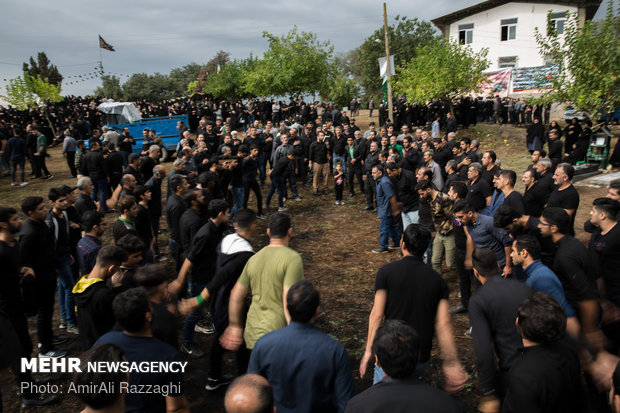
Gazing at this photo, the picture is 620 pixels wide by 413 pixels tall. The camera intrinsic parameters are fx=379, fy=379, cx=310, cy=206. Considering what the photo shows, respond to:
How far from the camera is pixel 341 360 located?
2.48 meters

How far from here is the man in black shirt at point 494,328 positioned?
2.98 m

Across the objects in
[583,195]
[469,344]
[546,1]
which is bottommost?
[469,344]

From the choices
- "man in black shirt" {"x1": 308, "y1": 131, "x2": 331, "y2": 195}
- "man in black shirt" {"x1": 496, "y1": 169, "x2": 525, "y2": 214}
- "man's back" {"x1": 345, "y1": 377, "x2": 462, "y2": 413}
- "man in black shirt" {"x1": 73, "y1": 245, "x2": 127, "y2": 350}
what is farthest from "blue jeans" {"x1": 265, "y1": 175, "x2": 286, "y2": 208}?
"man's back" {"x1": 345, "y1": 377, "x2": 462, "y2": 413}

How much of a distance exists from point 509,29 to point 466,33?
3.48 metres

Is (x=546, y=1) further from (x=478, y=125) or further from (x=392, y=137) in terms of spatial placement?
(x=392, y=137)

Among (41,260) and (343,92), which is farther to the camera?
(343,92)

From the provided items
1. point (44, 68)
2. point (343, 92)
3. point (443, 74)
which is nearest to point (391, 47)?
point (343, 92)

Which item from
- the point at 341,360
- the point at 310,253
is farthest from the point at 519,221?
the point at 310,253

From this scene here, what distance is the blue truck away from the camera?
1731 centimetres

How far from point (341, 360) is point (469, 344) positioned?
11.0 ft

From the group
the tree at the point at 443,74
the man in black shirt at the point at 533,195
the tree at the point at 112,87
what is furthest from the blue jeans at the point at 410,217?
the tree at the point at 112,87

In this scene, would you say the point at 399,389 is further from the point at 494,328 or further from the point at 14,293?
the point at 14,293

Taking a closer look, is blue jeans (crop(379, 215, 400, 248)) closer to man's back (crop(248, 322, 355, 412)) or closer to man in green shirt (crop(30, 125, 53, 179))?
man's back (crop(248, 322, 355, 412))

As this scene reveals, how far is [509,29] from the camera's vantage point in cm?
3222
